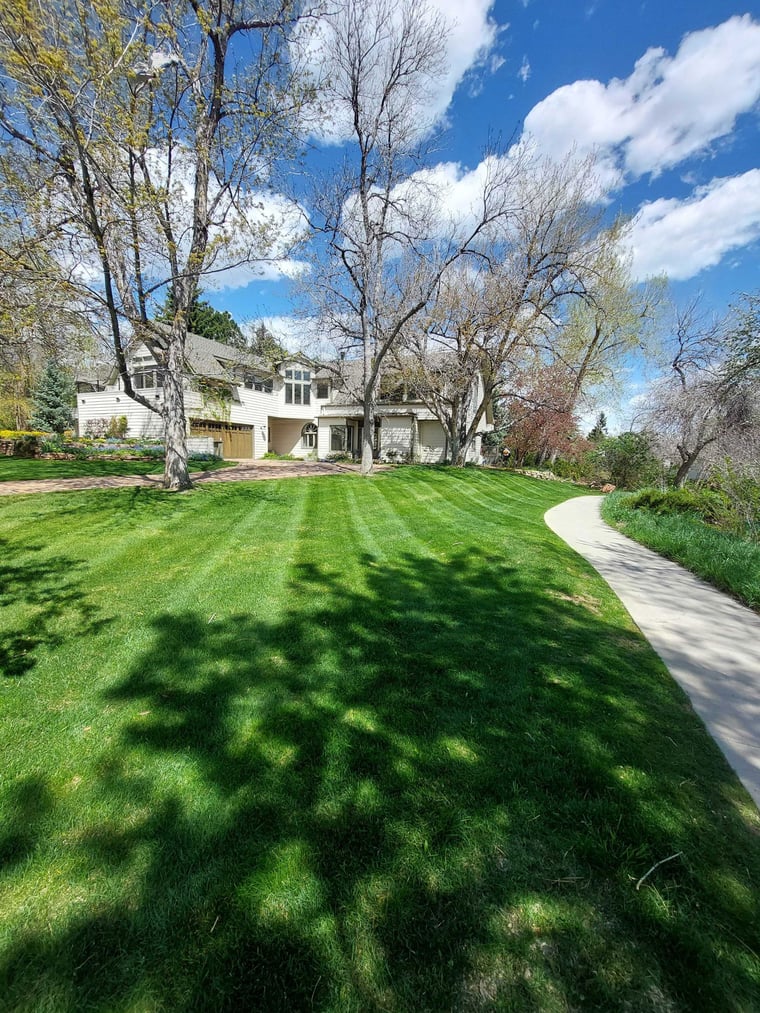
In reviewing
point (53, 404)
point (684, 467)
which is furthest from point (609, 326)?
point (53, 404)

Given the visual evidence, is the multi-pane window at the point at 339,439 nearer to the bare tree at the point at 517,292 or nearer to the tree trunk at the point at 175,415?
the bare tree at the point at 517,292

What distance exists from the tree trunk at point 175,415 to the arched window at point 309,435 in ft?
55.0

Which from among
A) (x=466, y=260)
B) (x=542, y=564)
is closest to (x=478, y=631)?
(x=542, y=564)

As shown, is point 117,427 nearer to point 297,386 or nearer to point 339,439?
point 297,386

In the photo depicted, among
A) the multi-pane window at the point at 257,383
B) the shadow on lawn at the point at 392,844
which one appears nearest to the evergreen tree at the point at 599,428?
the multi-pane window at the point at 257,383

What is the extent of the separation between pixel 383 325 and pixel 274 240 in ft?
21.0

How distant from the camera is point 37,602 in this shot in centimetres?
371

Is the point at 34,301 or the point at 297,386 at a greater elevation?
the point at 297,386

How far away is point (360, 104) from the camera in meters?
11.5

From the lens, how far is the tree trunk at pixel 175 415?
27.9 feet

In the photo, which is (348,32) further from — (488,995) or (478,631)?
A: (488,995)

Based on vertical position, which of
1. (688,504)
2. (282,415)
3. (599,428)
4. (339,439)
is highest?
(599,428)

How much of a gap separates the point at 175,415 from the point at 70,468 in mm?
5311

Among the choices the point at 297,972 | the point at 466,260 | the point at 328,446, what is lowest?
the point at 297,972
